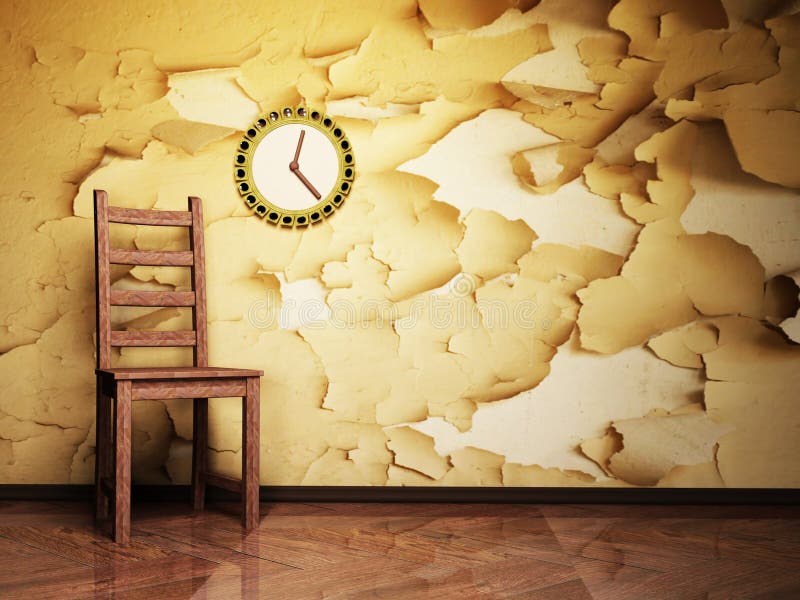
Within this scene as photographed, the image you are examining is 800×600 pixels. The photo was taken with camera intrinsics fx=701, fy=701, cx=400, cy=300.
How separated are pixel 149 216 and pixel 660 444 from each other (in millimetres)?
1766

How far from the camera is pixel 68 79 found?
229 cm

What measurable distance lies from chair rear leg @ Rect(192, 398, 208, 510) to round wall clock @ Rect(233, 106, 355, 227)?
2.10ft

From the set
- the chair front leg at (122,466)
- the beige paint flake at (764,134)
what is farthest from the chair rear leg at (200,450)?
the beige paint flake at (764,134)

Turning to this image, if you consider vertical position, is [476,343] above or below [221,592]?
above

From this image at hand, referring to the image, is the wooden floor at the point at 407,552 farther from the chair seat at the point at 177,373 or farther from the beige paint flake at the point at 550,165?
the beige paint flake at the point at 550,165

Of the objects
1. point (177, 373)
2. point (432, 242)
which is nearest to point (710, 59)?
point (432, 242)

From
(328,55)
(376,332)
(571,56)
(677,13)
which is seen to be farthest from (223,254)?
Result: (677,13)

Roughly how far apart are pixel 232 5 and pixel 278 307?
999mm

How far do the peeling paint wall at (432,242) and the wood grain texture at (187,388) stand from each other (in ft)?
1.08

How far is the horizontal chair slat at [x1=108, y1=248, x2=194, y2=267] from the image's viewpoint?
2080 mm

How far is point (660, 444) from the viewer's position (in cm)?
227

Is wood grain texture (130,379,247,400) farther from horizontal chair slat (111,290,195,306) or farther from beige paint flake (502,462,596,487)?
beige paint flake (502,462,596,487)

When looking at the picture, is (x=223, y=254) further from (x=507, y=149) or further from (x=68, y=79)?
(x=507, y=149)

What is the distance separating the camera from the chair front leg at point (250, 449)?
196cm
